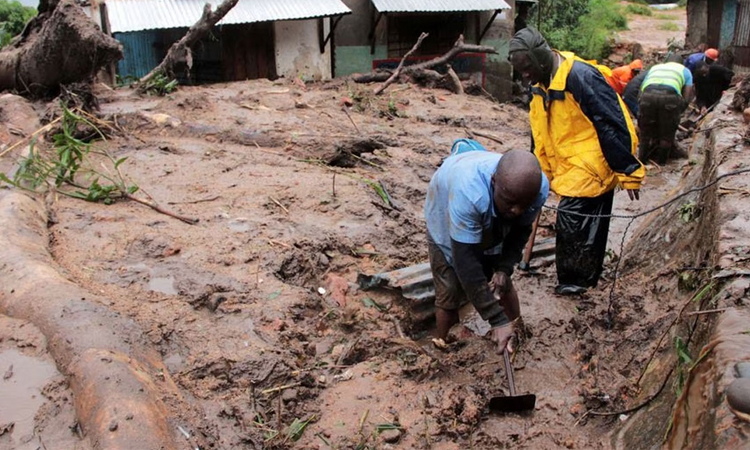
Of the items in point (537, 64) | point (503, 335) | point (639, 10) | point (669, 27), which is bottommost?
point (503, 335)

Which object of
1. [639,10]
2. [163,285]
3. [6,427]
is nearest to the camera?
[6,427]

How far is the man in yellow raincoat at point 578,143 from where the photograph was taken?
400cm

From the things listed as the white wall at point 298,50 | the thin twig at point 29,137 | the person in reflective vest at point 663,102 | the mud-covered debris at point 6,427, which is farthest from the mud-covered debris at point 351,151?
the white wall at point 298,50

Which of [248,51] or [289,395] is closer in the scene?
[289,395]

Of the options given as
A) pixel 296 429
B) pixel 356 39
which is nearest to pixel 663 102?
pixel 296 429

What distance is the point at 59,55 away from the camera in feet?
21.6

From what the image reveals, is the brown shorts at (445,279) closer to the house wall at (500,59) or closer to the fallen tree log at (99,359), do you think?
the fallen tree log at (99,359)

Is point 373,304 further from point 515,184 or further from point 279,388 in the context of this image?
point 515,184

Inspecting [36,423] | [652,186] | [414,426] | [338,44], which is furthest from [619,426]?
[338,44]

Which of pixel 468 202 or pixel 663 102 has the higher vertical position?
pixel 468 202

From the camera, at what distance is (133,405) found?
2.33 metres

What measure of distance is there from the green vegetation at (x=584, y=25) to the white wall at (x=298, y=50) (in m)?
8.38

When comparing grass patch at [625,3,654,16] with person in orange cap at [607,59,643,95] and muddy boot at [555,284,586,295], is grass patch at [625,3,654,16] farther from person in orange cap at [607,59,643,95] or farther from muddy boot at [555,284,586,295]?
muddy boot at [555,284,586,295]

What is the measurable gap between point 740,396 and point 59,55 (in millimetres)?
6777
